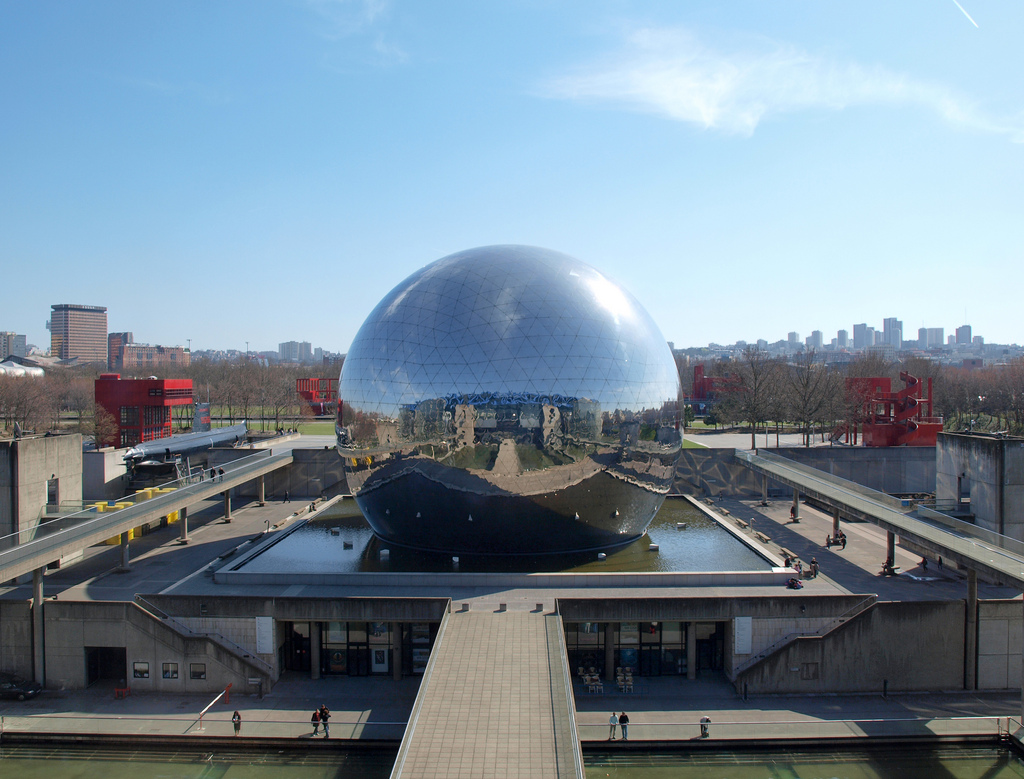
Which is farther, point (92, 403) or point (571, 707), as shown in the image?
point (92, 403)

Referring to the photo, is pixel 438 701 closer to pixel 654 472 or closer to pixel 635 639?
pixel 635 639

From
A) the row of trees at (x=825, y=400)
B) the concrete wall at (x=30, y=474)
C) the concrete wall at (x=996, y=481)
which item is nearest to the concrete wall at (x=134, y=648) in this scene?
the concrete wall at (x=30, y=474)

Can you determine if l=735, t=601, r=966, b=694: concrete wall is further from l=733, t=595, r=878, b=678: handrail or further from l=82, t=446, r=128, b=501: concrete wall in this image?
l=82, t=446, r=128, b=501: concrete wall

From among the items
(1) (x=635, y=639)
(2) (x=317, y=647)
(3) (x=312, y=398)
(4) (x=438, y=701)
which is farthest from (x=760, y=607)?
(3) (x=312, y=398)

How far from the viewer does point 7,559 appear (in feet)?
55.3

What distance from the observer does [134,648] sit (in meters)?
18.3

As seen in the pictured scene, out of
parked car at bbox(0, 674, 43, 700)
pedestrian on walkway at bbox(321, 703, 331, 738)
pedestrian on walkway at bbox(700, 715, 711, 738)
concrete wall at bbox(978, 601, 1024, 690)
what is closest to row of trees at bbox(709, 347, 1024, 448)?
concrete wall at bbox(978, 601, 1024, 690)

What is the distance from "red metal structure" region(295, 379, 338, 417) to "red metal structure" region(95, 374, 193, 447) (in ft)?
79.3

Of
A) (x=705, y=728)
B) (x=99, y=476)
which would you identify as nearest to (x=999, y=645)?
(x=705, y=728)

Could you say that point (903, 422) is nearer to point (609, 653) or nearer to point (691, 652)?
point (691, 652)

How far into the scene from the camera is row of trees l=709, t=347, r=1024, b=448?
48.3 m

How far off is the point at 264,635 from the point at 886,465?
110ft

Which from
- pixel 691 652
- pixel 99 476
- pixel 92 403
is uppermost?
pixel 92 403

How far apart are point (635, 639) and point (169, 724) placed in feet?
41.8
